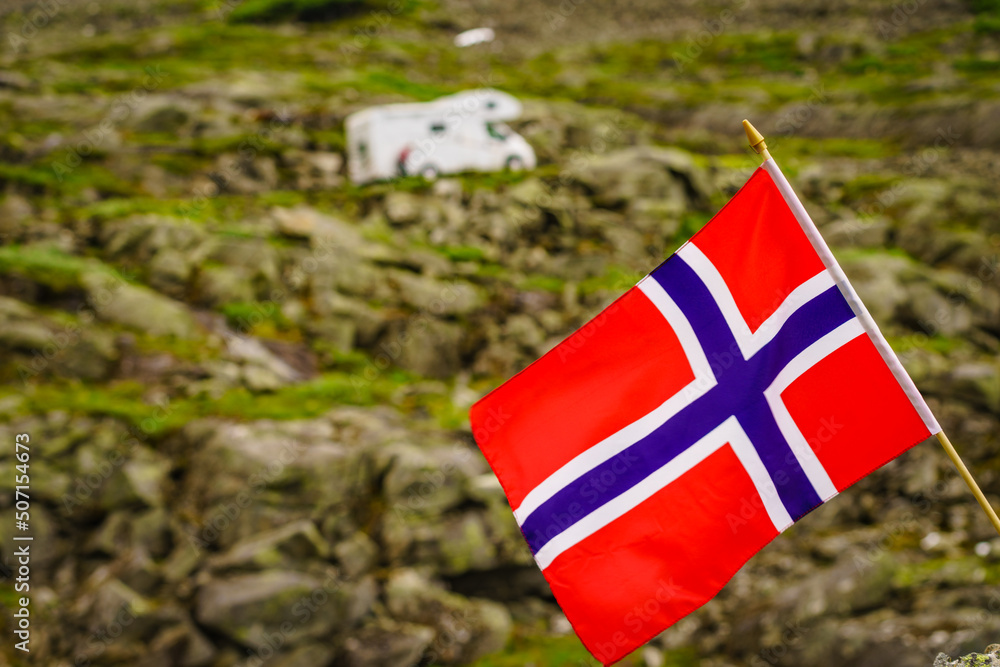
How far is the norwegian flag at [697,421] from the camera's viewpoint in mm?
4820

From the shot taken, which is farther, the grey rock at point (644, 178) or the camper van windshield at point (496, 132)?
the camper van windshield at point (496, 132)

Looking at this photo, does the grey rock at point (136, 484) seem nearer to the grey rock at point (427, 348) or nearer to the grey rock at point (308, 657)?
the grey rock at point (308, 657)

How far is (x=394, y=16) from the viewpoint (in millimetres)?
91875

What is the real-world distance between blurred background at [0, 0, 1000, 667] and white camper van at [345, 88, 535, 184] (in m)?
1.13

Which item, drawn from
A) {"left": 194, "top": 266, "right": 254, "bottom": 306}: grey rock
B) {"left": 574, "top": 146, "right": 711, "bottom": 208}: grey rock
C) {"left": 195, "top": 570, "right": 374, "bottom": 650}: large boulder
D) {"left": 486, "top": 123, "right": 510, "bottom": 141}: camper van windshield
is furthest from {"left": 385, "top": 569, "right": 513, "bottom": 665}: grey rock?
{"left": 486, "top": 123, "right": 510, "bottom": 141}: camper van windshield

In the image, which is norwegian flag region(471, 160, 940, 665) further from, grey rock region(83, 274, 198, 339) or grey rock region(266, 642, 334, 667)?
grey rock region(83, 274, 198, 339)

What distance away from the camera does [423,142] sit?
94.0 feet

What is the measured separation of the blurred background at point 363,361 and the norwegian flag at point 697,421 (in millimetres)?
4088

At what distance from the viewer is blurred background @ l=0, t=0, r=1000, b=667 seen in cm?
1123

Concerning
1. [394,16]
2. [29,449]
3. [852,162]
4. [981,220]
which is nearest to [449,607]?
[29,449]

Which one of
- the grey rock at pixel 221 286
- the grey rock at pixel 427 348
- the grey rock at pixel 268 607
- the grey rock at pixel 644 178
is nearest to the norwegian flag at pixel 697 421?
the grey rock at pixel 268 607

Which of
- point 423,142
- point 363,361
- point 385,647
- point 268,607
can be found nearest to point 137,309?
point 363,361

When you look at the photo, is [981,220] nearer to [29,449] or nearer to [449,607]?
[449,607]

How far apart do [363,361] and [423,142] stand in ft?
41.8
